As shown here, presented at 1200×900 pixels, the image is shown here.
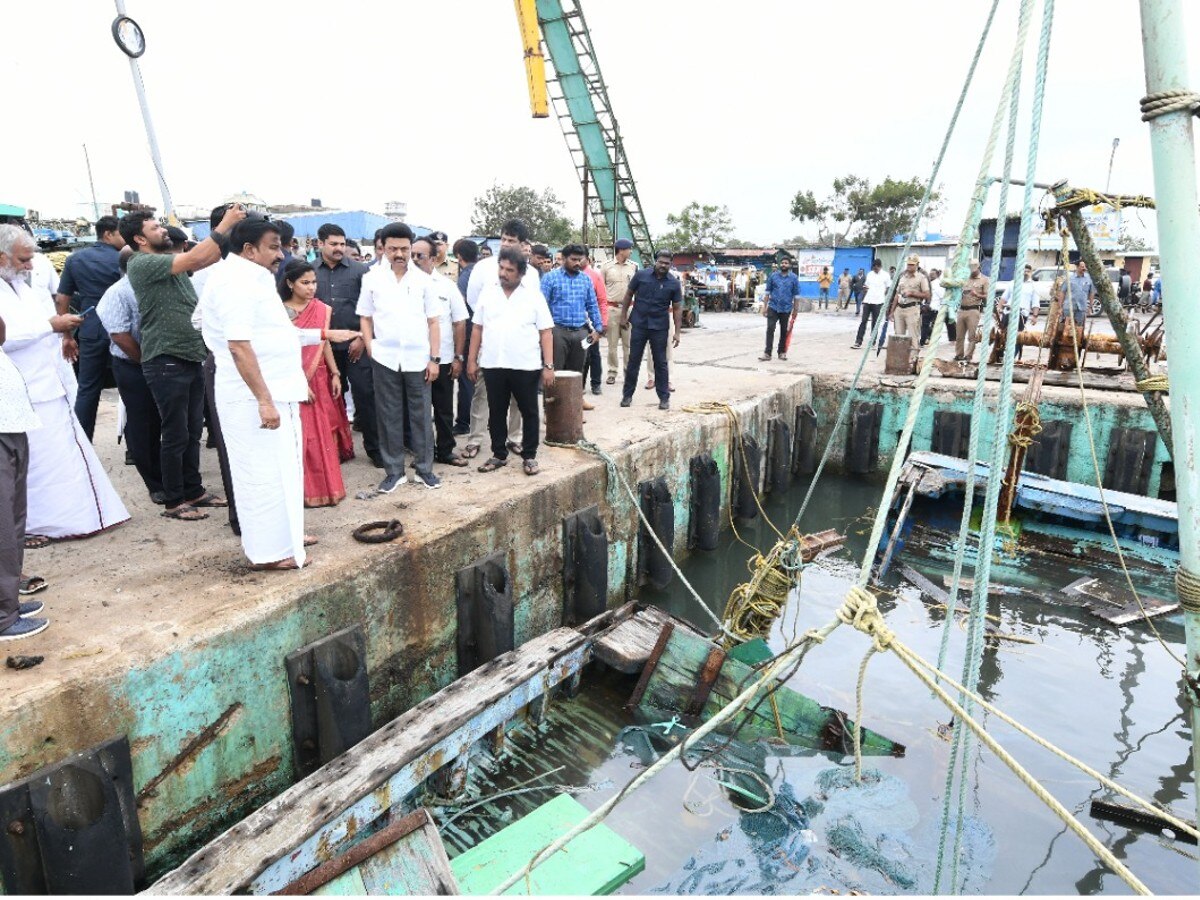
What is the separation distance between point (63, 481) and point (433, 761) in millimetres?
2483

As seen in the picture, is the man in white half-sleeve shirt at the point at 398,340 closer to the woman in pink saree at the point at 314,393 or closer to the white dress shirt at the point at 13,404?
the woman in pink saree at the point at 314,393

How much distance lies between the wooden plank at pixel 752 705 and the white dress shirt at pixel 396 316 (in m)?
2.44

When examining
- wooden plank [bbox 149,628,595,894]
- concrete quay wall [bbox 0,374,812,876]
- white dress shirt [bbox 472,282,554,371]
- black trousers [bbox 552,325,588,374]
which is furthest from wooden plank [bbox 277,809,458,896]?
black trousers [bbox 552,325,588,374]

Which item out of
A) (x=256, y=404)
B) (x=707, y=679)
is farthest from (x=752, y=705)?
(x=256, y=404)

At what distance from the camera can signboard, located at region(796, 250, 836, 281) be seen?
95.2 ft

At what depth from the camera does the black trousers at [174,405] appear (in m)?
4.16

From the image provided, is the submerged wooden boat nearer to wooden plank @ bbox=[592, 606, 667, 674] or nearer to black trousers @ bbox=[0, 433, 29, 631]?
wooden plank @ bbox=[592, 606, 667, 674]

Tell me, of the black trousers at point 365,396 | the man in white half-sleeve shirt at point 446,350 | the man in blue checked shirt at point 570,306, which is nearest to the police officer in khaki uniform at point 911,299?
the man in blue checked shirt at point 570,306

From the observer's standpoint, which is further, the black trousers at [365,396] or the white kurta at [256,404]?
the black trousers at [365,396]

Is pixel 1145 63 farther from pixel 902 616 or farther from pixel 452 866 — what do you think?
pixel 902 616

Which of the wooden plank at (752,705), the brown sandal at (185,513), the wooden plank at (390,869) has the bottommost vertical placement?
the wooden plank at (752,705)

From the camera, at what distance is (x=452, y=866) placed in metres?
3.04

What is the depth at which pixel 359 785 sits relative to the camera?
10.2ft

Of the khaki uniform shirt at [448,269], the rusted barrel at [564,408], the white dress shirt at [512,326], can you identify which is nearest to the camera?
the white dress shirt at [512,326]
